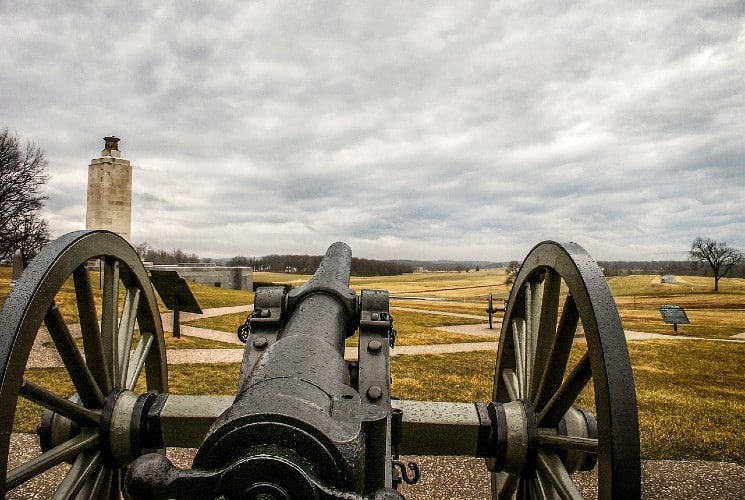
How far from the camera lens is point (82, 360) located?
2.93m

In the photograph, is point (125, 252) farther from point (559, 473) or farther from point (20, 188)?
point (20, 188)

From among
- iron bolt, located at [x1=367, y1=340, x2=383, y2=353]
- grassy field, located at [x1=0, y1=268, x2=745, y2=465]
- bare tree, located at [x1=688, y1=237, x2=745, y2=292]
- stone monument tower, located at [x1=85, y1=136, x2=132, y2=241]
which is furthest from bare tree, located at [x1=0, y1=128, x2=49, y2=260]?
bare tree, located at [x1=688, y1=237, x2=745, y2=292]

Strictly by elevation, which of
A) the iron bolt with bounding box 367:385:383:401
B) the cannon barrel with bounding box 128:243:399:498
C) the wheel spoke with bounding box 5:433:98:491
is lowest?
the wheel spoke with bounding box 5:433:98:491

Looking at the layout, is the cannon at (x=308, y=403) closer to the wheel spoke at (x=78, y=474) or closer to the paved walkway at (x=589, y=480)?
the wheel spoke at (x=78, y=474)

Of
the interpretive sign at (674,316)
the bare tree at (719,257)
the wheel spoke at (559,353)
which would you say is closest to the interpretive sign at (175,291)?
the wheel spoke at (559,353)

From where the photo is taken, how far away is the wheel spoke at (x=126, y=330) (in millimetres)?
3424

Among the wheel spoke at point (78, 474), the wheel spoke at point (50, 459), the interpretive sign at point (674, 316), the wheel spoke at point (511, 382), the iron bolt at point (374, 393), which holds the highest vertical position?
the iron bolt at point (374, 393)

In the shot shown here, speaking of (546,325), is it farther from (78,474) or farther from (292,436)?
(78,474)

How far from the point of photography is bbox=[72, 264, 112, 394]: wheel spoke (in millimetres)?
2955

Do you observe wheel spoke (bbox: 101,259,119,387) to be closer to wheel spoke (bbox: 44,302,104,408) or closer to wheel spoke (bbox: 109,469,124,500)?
wheel spoke (bbox: 44,302,104,408)

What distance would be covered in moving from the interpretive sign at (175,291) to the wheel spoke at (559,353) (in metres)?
10.5

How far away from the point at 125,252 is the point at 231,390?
5.20 meters

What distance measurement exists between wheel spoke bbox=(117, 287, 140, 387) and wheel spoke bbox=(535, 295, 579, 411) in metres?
2.47

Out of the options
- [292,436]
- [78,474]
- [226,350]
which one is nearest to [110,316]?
[78,474]
